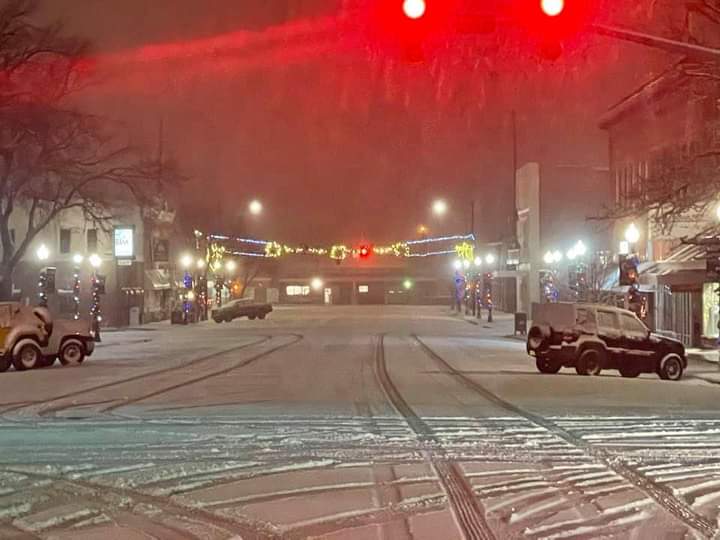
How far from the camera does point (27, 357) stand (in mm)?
28016

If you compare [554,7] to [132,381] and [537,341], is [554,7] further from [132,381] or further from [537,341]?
[537,341]


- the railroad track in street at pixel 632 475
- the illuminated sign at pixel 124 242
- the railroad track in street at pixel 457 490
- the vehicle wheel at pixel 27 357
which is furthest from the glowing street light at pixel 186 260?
Result: the railroad track in street at pixel 457 490

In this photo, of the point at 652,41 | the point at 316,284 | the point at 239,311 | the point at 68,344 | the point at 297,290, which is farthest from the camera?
the point at 297,290

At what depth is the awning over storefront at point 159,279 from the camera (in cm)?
6931

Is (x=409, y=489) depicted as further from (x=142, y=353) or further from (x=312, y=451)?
(x=142, y=353)

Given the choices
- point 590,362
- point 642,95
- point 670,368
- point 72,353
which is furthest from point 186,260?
point 670,368

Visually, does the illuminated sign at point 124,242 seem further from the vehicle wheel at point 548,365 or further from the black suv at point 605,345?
the black suv at point 605,345

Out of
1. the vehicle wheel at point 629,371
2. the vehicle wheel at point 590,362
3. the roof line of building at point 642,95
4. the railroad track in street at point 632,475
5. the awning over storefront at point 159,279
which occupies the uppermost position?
the roof line of building at point 642,95

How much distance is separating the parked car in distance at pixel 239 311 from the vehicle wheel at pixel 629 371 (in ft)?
156

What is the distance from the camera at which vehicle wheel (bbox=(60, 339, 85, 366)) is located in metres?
29.6

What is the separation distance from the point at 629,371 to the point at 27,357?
1622 centimetres

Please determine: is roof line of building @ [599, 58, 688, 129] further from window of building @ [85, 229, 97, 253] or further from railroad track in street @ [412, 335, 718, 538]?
window of building @ [85, 229, 97, 253]

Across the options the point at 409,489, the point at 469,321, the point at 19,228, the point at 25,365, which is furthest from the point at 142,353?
the point at 469,321

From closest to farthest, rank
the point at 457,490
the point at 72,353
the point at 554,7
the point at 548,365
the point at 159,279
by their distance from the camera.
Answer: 1. the point at 457,490
2. the point at 554,7
3. the point at 548,365
4. the point at 72,353
5. the point at 159,279
